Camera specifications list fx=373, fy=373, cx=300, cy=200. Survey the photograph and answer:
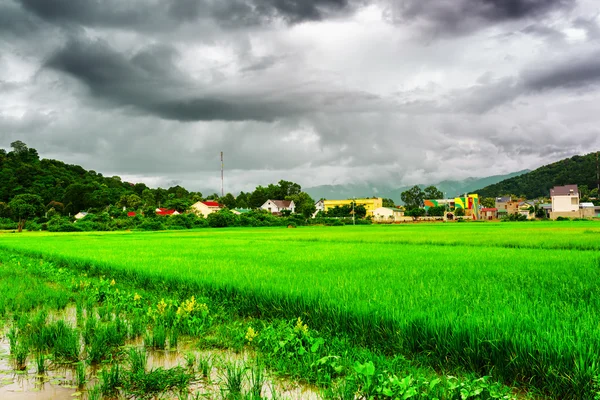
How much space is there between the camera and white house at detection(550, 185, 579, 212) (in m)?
81.9

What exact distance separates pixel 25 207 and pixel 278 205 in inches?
2504

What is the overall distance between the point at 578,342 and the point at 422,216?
9780 centimetres

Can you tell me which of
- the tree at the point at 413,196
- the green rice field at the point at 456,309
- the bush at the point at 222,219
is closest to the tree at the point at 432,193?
the tree at the point at 413,196

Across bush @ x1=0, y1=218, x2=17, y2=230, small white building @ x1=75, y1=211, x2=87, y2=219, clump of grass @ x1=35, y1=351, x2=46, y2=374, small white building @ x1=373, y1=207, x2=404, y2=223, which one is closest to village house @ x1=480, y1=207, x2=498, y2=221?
small white building @ x1=373, y1=207, x2=404, y2=223

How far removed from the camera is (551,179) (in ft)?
430

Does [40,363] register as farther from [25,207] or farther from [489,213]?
[489,213]

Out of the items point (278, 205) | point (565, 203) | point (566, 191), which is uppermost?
point (566, 191)

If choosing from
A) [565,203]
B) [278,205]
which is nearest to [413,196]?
[278,205]

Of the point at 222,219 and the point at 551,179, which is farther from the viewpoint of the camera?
the point at 551,179

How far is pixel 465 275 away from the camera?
776cm

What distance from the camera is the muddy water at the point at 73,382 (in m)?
3.26

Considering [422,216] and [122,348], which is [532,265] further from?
[422,216]

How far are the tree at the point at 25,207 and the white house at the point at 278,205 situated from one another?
57.6 m

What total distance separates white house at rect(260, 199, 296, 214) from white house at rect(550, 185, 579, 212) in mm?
65769
